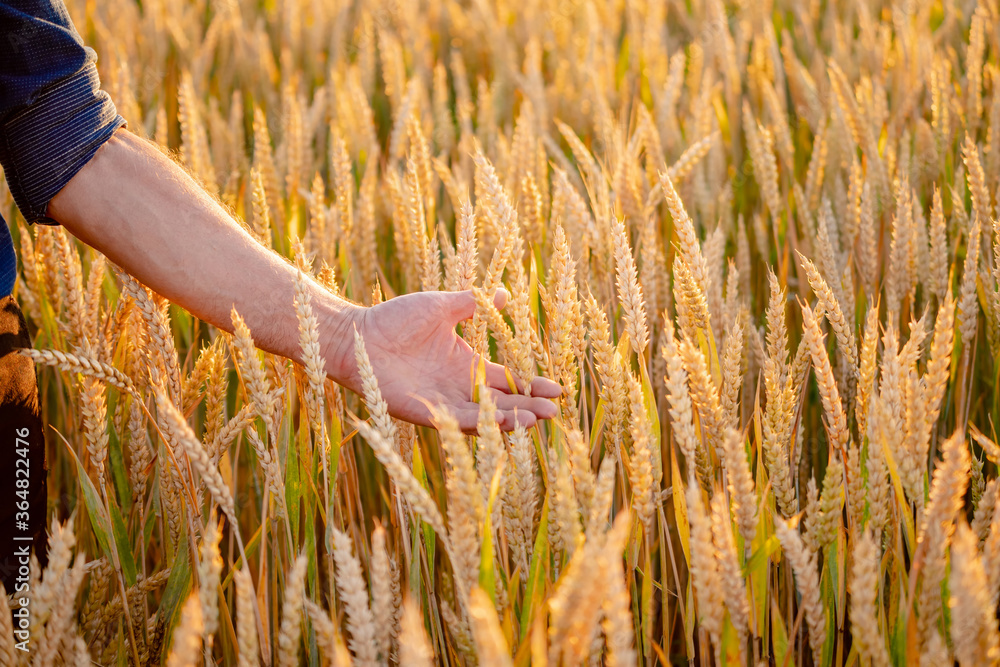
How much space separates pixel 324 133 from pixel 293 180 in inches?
35.1

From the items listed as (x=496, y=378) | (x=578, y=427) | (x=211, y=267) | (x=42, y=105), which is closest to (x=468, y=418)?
(x=496, y=378)

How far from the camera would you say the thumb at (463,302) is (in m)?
0.97

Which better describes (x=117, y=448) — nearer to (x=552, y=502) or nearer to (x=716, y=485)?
(x=552, y=502)

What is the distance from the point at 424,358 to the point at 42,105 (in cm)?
60

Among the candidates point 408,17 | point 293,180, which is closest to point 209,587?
point 293,180

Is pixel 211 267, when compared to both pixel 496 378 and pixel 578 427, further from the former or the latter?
pixel 578 427

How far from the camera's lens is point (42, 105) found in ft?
3.02

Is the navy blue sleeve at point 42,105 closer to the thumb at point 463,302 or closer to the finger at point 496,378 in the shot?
the thumb at point 463,302

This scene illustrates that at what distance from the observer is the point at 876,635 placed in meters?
0.62

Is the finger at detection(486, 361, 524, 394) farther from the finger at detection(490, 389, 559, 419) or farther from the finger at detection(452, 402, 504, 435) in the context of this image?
the finger at detection(490, 389, 559, 419)

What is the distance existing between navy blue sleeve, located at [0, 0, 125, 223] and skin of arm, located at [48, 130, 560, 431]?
0.08ft

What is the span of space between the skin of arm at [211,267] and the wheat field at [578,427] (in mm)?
51

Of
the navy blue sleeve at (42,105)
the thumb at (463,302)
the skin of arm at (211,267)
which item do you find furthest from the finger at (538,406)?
the navy blue sleeve at (42,105)

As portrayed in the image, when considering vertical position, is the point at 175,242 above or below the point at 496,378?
above
